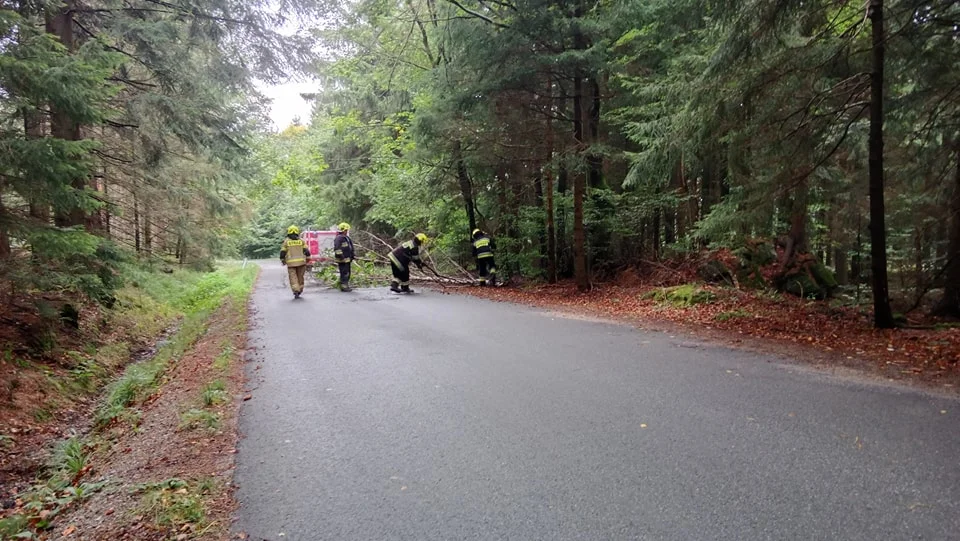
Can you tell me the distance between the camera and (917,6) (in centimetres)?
770

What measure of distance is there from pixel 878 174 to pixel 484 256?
1049 centimetres

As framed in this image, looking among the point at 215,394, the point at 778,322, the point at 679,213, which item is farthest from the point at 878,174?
the point at 679,213

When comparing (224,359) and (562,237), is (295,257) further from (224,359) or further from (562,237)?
(224,359)

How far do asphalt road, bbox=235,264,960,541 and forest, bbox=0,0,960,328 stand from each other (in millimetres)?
4018

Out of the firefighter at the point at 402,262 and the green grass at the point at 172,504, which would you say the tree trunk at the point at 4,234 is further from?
the firefighter at the point at 402,262

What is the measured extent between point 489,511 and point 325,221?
100ft

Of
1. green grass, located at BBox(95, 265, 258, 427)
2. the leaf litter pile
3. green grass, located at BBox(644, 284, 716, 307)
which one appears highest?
green grass, located at BBox(644, 284, 716, 307)

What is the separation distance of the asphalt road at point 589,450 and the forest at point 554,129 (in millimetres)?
4018

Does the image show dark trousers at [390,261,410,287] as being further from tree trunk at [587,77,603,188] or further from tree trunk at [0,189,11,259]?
tree trunk at [0,189,11,259]

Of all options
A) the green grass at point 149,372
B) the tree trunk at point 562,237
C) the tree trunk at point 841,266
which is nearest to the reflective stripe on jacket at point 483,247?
the tree trunk at point 562,237

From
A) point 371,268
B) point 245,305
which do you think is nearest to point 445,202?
point 371,268

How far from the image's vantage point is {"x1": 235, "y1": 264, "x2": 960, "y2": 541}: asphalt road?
3094 millimetres

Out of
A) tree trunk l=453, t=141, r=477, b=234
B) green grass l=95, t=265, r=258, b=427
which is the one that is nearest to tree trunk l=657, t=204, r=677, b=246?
tree trunk l=453, t=141, r=477, b=234

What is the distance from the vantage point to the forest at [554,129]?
7938 mm
